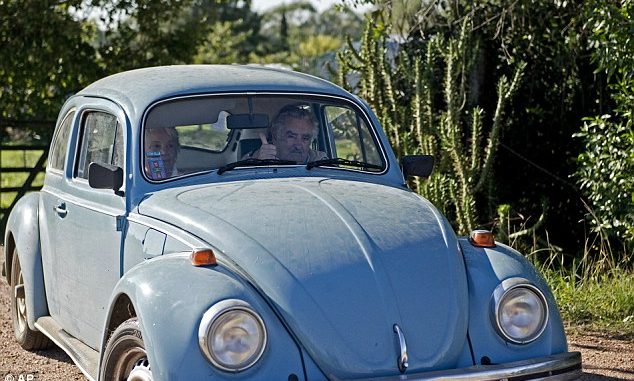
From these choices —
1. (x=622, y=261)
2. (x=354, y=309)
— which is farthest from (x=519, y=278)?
(x=622, y=261)

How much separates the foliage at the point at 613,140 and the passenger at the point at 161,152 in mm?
3699

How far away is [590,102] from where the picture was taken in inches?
376

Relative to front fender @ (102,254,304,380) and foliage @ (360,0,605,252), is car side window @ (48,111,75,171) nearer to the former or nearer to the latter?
front fender @ (102,254,304,380)

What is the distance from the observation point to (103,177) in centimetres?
518

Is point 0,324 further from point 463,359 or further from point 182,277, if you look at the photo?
point 463,359

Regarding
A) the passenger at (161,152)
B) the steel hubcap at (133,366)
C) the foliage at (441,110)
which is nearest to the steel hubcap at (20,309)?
the passenger at (161,152)

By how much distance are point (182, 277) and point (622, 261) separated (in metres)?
4.83

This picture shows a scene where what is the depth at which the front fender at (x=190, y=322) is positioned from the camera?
397 centimetres

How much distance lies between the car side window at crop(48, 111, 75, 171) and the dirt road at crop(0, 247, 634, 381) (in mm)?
1242

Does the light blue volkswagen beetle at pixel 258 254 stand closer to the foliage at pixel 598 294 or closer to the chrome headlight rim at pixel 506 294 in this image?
the chrome headlight rim at pixel 506 294

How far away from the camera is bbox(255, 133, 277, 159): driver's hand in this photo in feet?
18.0

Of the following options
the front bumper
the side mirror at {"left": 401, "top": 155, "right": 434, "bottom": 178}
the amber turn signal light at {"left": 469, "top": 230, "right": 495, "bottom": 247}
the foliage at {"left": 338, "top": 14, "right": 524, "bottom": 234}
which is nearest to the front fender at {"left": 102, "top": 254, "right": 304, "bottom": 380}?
the front bumper

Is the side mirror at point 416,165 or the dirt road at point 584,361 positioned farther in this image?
the dirt road at point 584,361

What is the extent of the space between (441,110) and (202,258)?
237 inches
